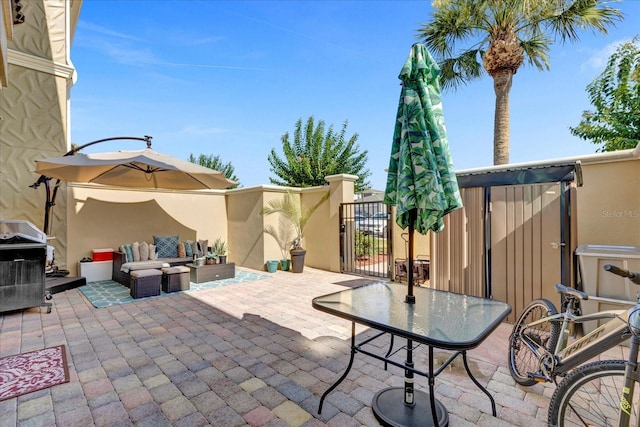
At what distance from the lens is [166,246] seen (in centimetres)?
792

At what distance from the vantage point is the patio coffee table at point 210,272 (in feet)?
22.5

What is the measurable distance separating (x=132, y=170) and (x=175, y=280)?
3038 mm

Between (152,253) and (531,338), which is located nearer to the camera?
(531,338)

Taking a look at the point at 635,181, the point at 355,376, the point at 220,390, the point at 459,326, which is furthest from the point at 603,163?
the point at 220,390

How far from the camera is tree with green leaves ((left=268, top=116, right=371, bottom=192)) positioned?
17078mm

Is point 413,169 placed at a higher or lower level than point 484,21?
lower

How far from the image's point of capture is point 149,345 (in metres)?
3.54

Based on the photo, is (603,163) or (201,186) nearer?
(603,163)

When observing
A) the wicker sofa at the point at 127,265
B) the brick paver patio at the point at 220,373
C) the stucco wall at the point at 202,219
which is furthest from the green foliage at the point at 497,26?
the wicker sofa at the point at 127,265

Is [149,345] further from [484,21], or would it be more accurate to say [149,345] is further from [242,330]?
[484,21]

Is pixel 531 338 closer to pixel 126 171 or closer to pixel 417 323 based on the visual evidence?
pixel 417 323

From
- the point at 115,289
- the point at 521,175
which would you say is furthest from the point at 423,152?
the point at 115,289

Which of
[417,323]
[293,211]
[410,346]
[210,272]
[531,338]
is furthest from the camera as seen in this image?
[293,211]

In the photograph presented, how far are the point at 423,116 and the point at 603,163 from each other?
3.43 metres
